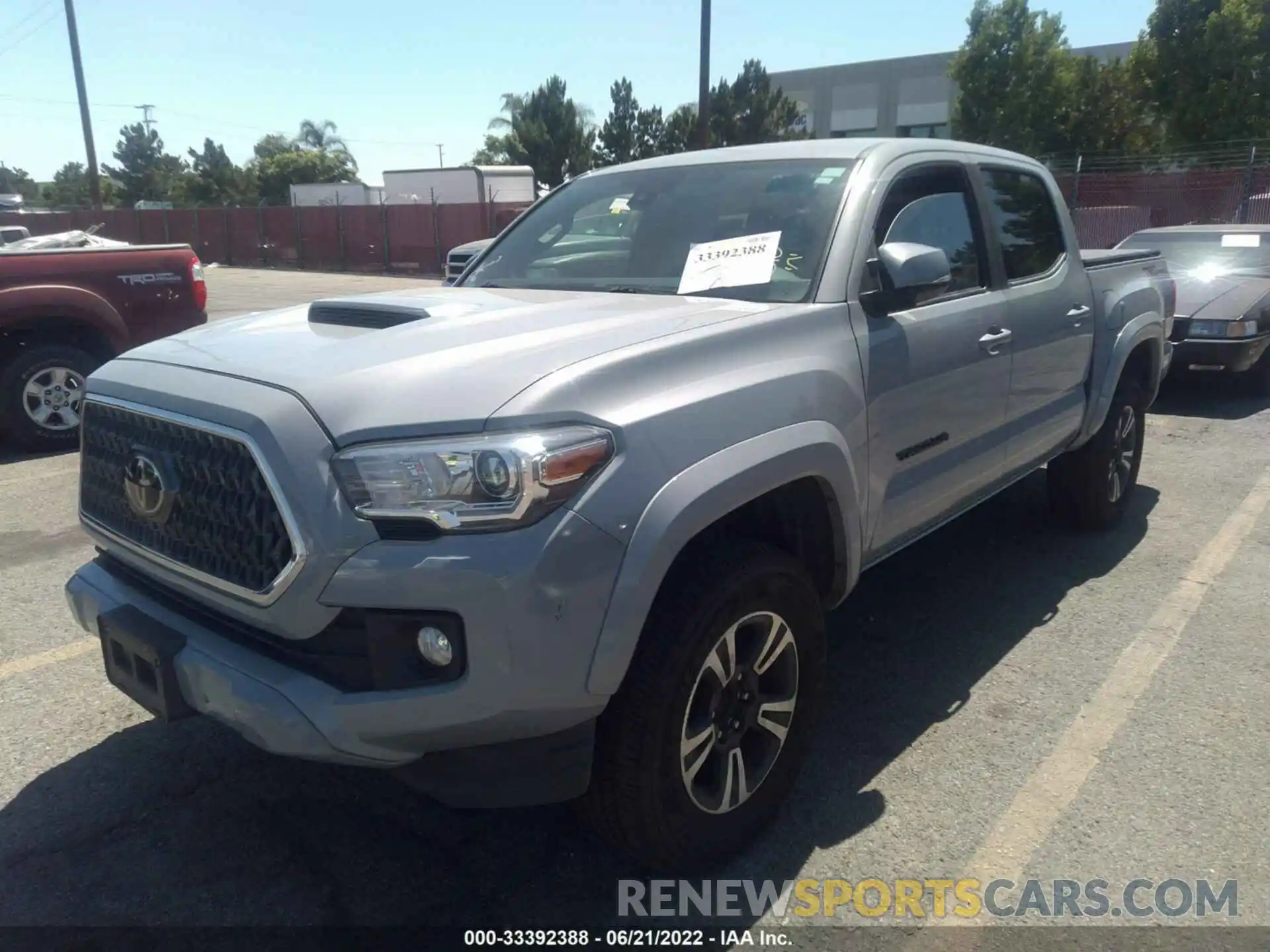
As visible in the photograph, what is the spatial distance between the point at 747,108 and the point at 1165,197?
30139 millimetres

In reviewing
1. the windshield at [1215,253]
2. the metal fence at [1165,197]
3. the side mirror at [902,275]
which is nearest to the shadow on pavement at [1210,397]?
the windshield at [1215,253]

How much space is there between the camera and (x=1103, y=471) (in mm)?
5137

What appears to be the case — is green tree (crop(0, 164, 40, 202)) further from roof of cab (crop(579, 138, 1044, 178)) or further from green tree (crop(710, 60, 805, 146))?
roof of cab (crop(579, 138, 1044, 178))

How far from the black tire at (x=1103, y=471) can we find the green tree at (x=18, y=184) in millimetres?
98237

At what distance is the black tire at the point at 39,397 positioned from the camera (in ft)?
22.9

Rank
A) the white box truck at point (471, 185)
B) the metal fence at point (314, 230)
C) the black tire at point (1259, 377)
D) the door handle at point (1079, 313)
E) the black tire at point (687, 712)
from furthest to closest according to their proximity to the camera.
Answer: the white box truck at point (471, 185) → the metal fence at point (314, 230) → the black tire at point (1259, 377) → the door handle at point (1079, 313) → the black tire at point (687, 712)

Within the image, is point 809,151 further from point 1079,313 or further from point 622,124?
point 622,124

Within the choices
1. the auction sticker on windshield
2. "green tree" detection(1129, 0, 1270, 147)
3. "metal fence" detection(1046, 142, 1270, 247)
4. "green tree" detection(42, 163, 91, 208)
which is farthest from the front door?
"green tree" detection(42, 163, 91, 208)

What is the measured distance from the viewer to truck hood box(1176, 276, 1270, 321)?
8508 mm

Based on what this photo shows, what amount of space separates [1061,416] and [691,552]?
8.70 feet

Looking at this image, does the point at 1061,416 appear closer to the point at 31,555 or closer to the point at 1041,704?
the point at 1041,704

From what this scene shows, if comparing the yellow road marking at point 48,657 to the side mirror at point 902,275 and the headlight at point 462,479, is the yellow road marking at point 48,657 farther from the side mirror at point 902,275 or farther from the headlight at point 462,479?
the side mirror at point 902,275

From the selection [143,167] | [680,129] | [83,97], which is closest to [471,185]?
[83,97]

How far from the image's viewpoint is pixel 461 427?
7.00 ft
